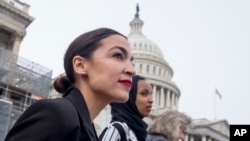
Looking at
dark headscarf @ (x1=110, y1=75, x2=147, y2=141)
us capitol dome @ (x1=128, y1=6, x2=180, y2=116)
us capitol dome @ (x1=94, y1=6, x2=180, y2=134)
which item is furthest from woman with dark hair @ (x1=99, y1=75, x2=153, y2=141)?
us capitol dome @ (x1=128, y1=6, x2=180, y2=116)

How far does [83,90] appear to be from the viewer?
5.80ft

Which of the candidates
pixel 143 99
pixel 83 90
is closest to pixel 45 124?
pixel 83 90

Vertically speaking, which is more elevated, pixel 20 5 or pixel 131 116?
pixel 20 5

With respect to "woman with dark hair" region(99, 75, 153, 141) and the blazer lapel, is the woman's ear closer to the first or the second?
the blazer lapel

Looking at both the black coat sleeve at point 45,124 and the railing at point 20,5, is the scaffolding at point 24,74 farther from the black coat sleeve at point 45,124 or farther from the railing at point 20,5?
the black coat sleeve at point 45,124

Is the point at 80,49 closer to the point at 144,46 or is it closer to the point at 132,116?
the point at 132,116

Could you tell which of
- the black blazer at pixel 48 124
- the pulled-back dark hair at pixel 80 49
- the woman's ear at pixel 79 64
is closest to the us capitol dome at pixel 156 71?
the pulled-back dark hair at pixel 80 49

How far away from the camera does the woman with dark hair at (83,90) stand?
1304 mm

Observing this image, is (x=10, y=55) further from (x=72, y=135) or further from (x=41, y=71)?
(x=72, y=135)

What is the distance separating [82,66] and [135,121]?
1.64 m

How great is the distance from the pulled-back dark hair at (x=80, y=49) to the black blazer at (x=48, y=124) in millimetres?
429

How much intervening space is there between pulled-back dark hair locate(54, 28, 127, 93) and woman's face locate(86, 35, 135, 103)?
1.6 inches

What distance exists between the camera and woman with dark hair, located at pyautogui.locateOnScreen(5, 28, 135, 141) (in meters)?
1.30

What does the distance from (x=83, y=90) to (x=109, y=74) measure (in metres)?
0.15
